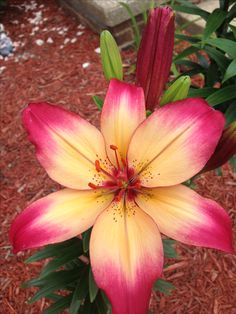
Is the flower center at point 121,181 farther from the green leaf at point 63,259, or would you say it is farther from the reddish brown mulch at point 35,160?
the reddish brown mulch at point 35,160

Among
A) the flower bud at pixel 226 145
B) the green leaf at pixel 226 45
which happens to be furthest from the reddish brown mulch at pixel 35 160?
the flower bud at pixel 226 145

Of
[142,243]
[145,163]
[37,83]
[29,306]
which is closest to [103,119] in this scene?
[145,163]

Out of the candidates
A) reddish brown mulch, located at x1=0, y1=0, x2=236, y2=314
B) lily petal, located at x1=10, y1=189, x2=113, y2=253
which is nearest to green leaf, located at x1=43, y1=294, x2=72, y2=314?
reddish brown mulch, located at x1=0, y1=0, x2=236, y2=314

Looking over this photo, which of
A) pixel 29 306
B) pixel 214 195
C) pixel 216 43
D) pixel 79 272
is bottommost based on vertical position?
pixel 29 306

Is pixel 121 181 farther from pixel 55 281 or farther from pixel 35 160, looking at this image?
pixel 35 160

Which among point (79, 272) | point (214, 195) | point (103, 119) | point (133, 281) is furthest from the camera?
point (214, 195)

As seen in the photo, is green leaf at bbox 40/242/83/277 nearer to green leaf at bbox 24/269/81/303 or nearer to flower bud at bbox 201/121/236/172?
green leaf at bbox 24/269/81/303

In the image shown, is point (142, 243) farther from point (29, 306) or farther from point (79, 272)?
point (29, 306)
